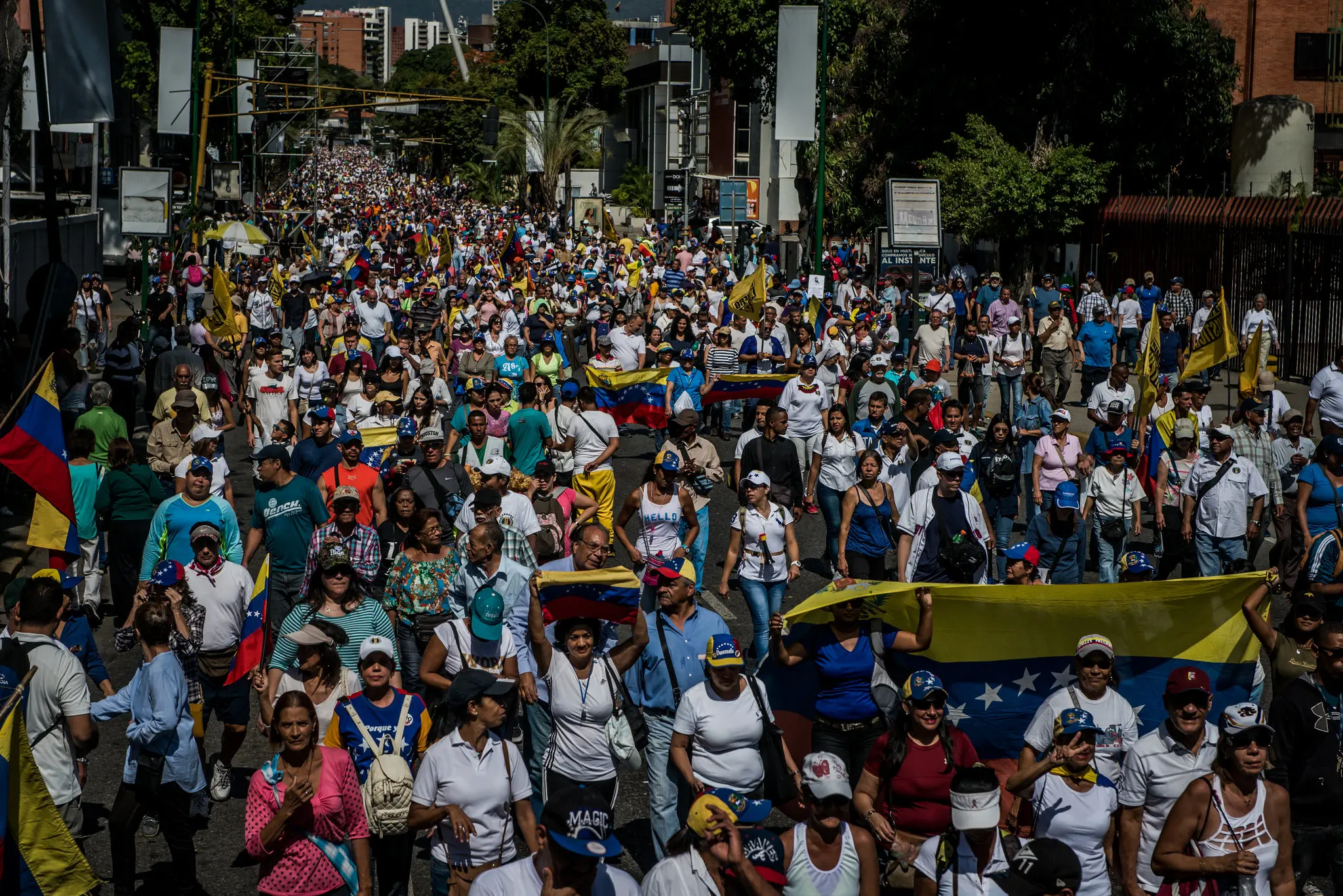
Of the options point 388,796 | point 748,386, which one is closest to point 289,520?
point 388,796

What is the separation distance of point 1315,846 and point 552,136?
7202cm

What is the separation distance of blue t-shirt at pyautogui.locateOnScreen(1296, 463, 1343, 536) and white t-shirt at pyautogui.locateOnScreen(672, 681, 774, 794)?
613 centimetres

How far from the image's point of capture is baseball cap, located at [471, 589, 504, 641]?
25.8 feet

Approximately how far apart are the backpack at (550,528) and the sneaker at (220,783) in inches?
98.4

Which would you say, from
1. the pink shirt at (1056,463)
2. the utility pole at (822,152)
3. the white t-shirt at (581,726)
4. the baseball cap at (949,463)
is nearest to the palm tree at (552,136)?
the utility pole at (822,152)

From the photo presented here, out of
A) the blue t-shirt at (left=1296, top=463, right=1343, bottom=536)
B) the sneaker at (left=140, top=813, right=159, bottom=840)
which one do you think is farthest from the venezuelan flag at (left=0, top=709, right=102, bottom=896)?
the blue t-shirt at (left=1296, top=463, right=1343, bottom=536)

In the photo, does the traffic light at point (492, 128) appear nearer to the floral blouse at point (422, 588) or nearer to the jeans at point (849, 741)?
the floral blouse at point (422, 588)

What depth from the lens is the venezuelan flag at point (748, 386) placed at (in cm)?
1761

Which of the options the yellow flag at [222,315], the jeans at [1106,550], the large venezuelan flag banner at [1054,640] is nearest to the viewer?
the large venezuelan flag banner at [1054,640]

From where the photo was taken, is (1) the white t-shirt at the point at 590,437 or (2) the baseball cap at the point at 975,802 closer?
(2) the baseball cap at the point at 975,802

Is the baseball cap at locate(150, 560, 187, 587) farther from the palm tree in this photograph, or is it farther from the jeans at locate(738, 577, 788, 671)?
the palm tree

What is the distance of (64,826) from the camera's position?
643 cm

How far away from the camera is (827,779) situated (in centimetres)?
600

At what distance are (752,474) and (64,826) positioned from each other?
5.07 metres
